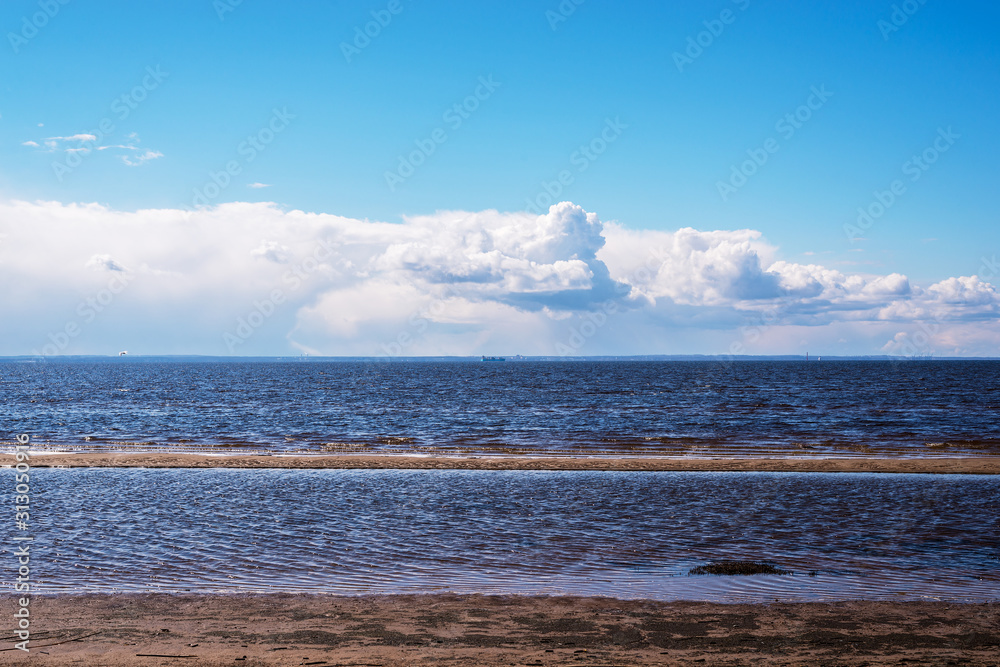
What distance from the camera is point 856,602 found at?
12.7 metres

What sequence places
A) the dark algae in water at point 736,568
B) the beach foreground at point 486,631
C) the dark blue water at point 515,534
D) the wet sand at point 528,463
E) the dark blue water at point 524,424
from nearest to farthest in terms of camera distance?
the beach foreground at point 486,631, the dark blue water at point 515,534, the dark algae in water at point 736,568, the wet sand at point 528,463, the dark blue water at point 524,424

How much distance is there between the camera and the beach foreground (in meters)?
10.1

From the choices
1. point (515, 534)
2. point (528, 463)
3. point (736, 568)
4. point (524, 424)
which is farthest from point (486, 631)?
point (524, 424)

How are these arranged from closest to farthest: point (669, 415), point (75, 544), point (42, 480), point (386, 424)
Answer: point (75, 544)
point (42, 480)
point (386, 424)
point (669, 415)

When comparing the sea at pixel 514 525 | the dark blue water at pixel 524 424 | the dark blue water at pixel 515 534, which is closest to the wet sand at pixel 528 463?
the sea at pixel 514 525

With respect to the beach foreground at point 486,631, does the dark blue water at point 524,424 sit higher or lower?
lower

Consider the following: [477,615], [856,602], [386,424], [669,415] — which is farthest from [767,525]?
[669,415]

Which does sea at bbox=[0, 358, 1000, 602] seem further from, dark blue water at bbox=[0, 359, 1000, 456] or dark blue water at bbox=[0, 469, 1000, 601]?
dark blue water at bbox=[0, 359, 1000, 456]

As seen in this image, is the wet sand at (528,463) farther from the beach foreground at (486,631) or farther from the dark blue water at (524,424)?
the beach foreground at (486,631)

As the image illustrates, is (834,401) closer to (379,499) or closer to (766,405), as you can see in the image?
(766,405)

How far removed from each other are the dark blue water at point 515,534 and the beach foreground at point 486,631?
38.1 inches

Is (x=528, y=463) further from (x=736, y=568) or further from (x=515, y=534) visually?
(x=736, y=568)

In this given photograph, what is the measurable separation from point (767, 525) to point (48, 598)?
55.8 ft

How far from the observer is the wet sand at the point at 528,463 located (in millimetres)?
30531
